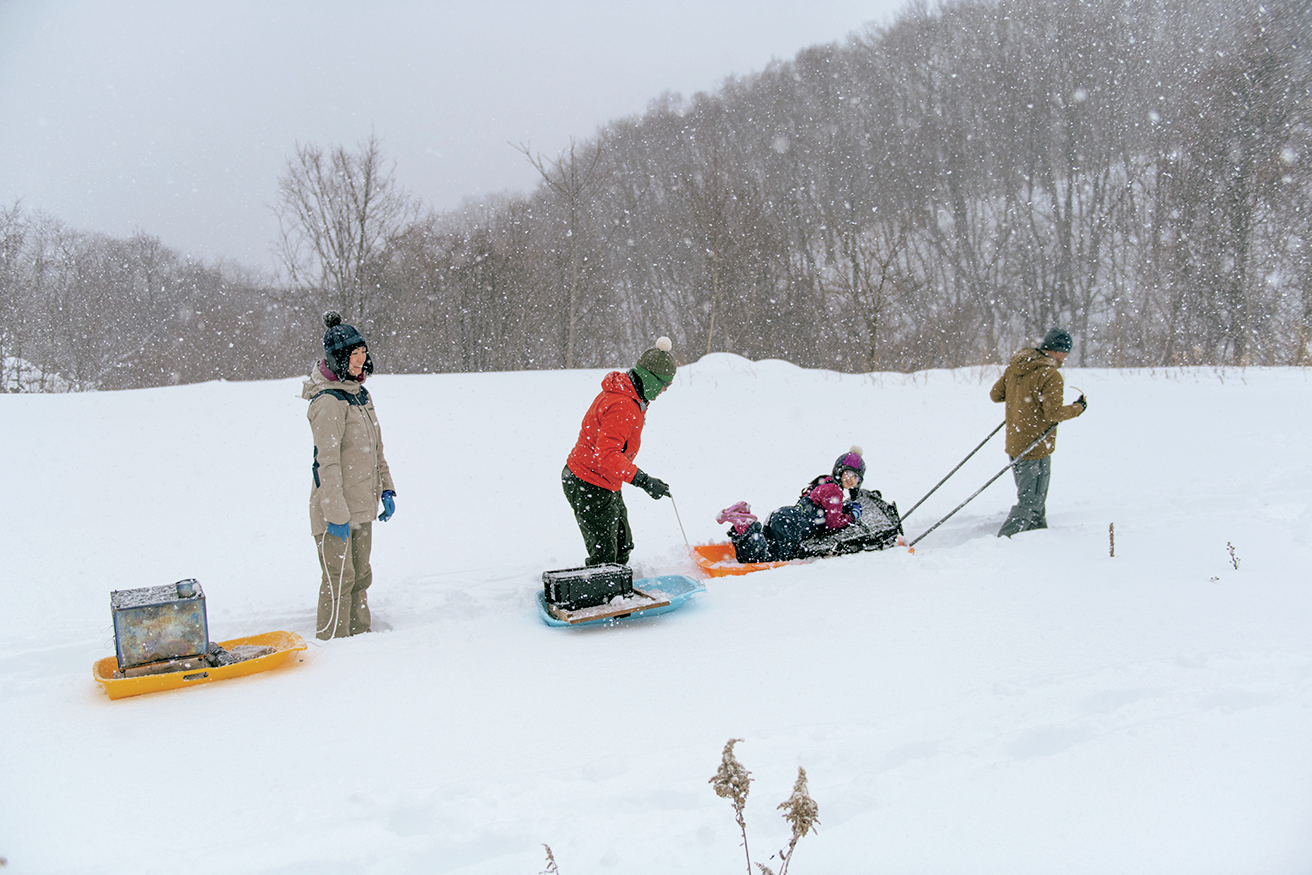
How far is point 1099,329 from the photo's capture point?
83.3 ft

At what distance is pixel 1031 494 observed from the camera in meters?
5.38

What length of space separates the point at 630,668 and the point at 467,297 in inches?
776

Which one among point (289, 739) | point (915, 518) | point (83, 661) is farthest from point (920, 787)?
point (915, 518)

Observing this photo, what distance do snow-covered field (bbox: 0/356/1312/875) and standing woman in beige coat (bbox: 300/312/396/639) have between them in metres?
0.46

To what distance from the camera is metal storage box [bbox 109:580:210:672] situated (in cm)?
304

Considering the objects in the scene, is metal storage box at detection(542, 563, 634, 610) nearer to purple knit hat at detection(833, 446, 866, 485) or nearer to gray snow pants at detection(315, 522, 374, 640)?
gray snow pants at detection(315, 522, 374, 640)

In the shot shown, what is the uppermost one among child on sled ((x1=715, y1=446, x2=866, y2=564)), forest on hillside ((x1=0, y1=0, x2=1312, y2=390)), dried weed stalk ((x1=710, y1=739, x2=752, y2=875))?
forest on hillside ((x1=0, y1=0, x2=1312, y2=390))

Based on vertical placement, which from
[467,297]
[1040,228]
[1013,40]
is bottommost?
[467,297]

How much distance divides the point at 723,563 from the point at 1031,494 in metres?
2.53

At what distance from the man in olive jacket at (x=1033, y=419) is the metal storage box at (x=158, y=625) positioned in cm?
526

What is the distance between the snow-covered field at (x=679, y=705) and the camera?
1.95 m

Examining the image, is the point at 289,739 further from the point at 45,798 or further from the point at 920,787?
the point at 920,787

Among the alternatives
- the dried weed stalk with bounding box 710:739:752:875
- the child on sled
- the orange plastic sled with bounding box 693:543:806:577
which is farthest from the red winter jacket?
the dried weed stalk with bounding box 710:739:752:875

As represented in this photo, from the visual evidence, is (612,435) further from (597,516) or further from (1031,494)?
(1031,494)
